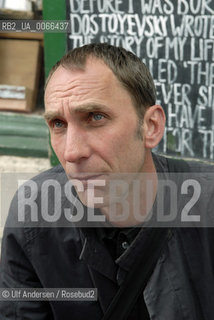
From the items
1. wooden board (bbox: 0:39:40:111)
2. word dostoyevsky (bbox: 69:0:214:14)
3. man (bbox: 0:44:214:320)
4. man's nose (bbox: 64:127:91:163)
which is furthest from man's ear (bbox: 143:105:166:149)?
wooden board (bbox: 0:39:40:111)

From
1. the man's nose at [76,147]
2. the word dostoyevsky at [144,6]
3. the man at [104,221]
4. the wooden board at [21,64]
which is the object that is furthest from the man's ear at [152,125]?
the wooden board at [21,64]

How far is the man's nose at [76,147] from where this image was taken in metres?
1.99

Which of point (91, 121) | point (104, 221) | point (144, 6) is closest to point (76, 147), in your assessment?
point (91, 121)

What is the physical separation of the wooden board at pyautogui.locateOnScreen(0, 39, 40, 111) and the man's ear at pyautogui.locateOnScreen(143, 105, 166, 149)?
2.42 metres

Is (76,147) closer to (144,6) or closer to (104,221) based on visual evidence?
(104,221)

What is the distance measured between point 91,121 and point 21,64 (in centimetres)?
263

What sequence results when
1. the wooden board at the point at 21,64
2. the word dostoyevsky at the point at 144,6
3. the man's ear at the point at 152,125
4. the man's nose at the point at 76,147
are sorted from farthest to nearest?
the wooden board at the point at 21,64 → the word dostoyevsky at the point at 144,6 → the man's ear at the point at 152,125 → the man's nose at the point at 76,147

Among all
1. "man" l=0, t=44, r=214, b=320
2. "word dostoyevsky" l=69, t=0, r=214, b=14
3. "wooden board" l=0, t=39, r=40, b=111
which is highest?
"word dostoyevsky" l=69, t=0, r=214, b=14

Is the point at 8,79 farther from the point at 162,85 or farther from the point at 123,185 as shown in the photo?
the point at 123,185

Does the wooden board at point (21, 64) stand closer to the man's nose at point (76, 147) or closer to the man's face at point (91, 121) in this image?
the man's face at point (91, 121)

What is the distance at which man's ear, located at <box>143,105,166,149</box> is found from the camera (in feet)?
7.36

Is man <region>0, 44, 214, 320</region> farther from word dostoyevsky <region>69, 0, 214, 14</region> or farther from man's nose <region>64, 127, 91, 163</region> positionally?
word dostoyevsky <region>69, 0, 214, 14</region>

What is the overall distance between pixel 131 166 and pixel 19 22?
97.9 inches

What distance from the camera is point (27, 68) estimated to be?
449 cm
